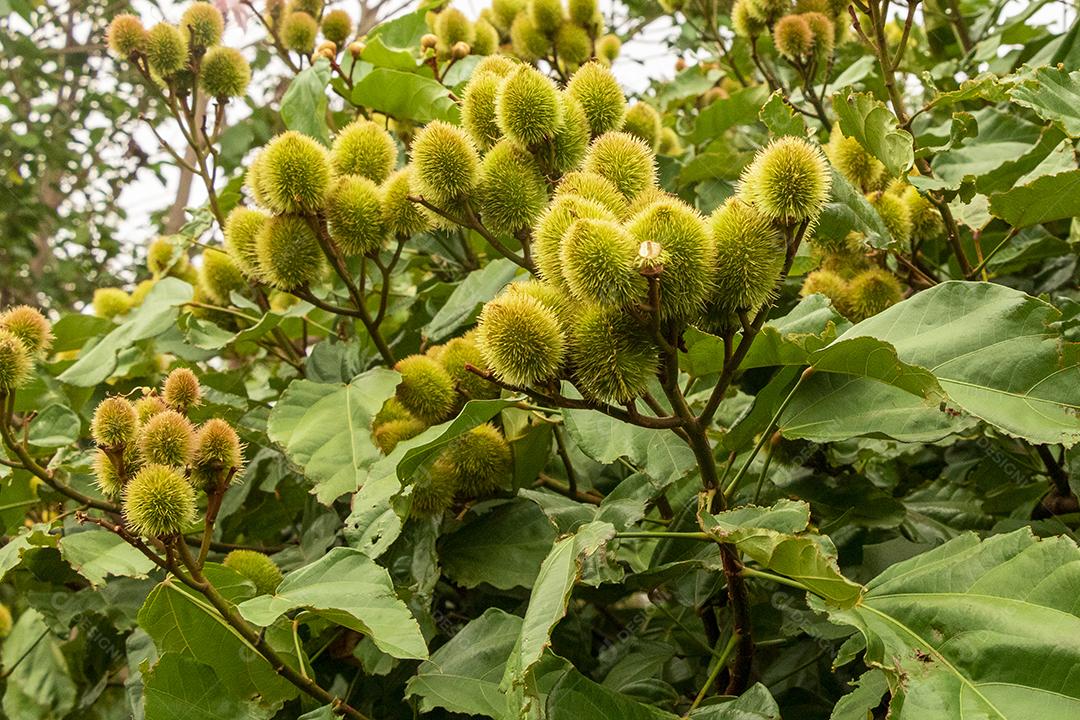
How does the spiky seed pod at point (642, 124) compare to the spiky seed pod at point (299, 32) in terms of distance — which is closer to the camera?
the spiky seed pod at point (642, 124)

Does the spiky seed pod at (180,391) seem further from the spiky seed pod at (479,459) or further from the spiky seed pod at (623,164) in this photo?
the spiky seed pod at (623,164)

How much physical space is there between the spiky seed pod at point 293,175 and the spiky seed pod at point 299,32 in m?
0.73

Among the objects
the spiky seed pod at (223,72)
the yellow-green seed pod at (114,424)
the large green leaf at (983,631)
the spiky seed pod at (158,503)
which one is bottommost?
the large green leaf at (983,631)

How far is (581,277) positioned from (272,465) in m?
1.04

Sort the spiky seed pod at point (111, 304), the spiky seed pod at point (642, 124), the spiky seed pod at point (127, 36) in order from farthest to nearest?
the spiky seed pod at point (111, 304) → the spiky seed pod at point (127, 36) → the spiky seed pod at point (642, 124)

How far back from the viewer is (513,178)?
4.46 feet

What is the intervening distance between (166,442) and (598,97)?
78 cm

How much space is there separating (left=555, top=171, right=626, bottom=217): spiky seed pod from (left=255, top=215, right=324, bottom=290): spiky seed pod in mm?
465

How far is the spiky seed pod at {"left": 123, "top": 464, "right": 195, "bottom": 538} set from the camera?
1.16m

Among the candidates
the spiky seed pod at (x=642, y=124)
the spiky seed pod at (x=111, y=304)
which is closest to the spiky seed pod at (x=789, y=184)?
the spiky seed pod at (x=642, y=124)

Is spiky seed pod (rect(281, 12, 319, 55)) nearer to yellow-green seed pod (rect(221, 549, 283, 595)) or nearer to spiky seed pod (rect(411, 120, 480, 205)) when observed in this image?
spiky seed pod (rect(411, 120, 480, 205))

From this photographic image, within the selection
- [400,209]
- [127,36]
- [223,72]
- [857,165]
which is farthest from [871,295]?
[127,36]

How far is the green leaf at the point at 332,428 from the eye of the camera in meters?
1.34

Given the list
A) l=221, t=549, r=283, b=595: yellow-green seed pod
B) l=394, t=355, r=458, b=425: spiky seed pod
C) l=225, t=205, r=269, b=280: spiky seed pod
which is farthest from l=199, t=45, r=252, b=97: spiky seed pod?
l=221, t=549, r=283, b=595: yellow-green seed pod
